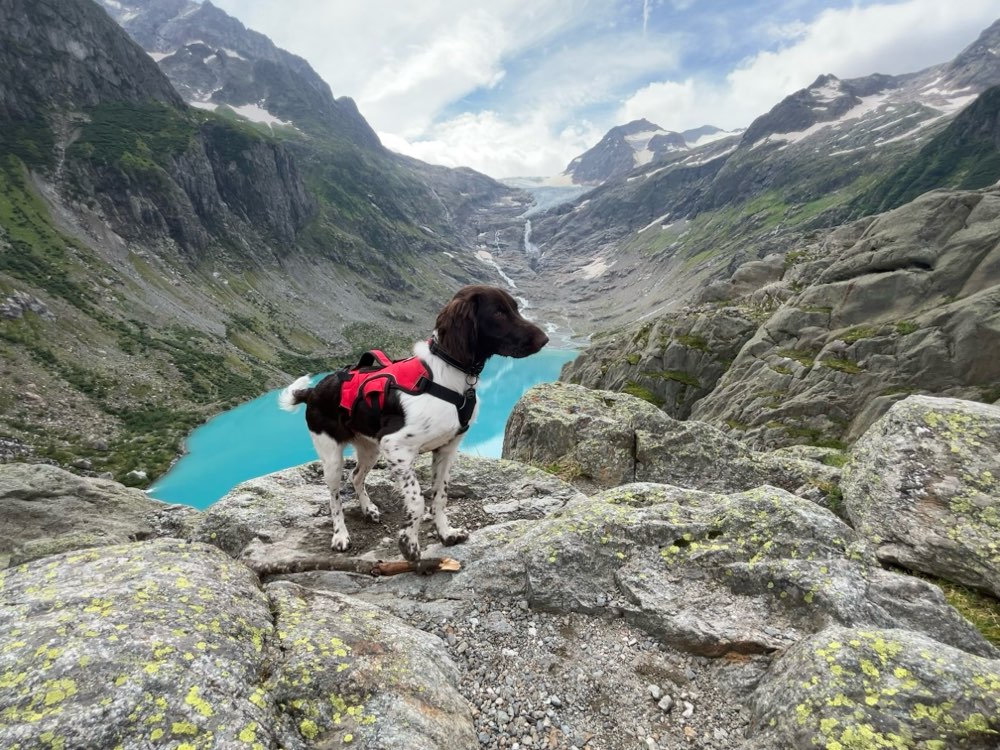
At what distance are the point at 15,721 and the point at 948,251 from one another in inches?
2102

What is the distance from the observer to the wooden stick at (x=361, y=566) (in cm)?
666

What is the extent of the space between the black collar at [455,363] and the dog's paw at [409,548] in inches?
93.3

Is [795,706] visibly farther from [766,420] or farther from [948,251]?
[948,251]

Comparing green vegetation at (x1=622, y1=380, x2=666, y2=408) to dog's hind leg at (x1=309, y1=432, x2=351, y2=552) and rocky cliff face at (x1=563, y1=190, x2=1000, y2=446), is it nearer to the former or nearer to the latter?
rocky cliff face at (x1=563, y1=190, x2=1000, y2=446)

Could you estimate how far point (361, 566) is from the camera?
22.3 ft

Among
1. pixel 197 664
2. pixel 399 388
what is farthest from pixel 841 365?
pixel 197 664

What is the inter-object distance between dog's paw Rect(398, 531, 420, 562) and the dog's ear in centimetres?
254

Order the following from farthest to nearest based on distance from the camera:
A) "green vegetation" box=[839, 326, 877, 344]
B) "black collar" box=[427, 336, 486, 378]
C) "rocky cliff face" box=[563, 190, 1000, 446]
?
1. "green vegetation" box=[839, 326, 877, 344]
2. "rocky cliff face" box=[563, 190, 1000, 446]
3. "black collar" box=[427, 336, 486, 378]

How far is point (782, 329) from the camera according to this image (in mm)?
41938

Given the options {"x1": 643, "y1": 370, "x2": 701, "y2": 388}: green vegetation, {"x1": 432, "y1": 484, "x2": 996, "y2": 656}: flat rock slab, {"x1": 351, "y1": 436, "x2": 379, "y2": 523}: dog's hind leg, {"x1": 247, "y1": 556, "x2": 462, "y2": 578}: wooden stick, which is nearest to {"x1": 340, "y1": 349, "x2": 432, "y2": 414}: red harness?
{"x1": 351, "y1": 436, "x2": 379, "y2": 523}: dog's hind leg

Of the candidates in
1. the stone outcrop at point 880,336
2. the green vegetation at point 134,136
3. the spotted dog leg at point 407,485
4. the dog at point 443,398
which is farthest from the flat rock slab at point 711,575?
the green vegetation at point 134,136

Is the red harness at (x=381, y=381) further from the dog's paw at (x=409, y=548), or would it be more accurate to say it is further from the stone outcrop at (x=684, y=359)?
the stone outcrop at (x=684, y=359)

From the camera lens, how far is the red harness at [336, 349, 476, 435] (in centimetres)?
661

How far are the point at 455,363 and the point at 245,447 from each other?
61.8m
